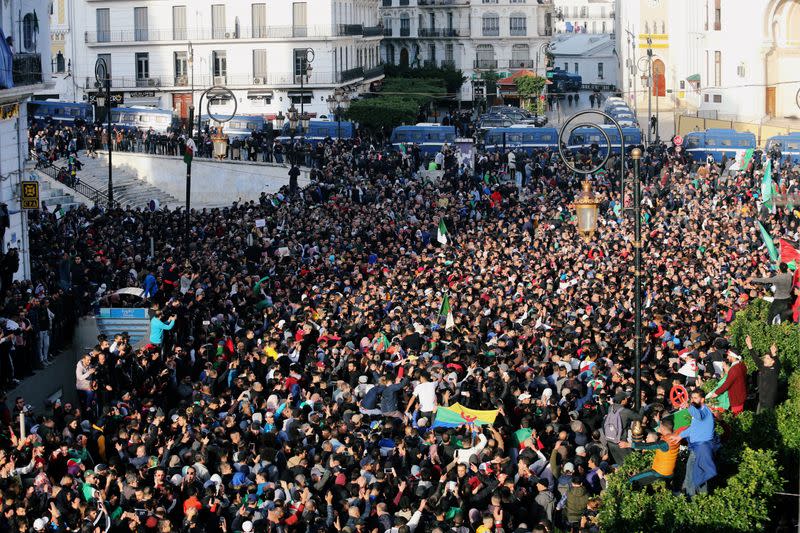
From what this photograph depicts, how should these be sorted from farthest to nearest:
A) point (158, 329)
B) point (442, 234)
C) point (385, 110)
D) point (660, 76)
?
point (660, 76) < point (385, 110) < point (442, 234) < point (158, 329)

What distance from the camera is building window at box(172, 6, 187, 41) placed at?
66625 mm

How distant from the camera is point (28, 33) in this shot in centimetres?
3353

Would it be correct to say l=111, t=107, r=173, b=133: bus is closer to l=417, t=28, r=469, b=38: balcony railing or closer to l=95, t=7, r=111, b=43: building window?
l=95, t=7, r=111, b=43: building window

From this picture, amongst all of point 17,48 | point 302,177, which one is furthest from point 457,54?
point 17,48

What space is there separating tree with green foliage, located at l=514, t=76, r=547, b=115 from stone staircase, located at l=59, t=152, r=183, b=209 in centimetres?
3486

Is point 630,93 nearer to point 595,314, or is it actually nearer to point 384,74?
point 384,74

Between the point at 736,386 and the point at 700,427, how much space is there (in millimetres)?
2499

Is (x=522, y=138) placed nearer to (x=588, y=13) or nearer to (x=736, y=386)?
(x=736, y=386)

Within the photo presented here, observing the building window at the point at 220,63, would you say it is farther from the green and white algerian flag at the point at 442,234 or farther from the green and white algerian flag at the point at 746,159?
the green and white algerian flag at the point at 442,234

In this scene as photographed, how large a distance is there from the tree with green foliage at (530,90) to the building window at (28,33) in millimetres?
50130

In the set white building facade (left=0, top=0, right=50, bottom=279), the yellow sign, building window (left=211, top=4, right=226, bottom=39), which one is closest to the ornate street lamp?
white building facade (left=0, top=0, right=50, bottom=279)

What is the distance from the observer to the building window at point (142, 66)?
2660 inches

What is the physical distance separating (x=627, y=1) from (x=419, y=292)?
69.7 m

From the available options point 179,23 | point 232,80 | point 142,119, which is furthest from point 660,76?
point 142,119
